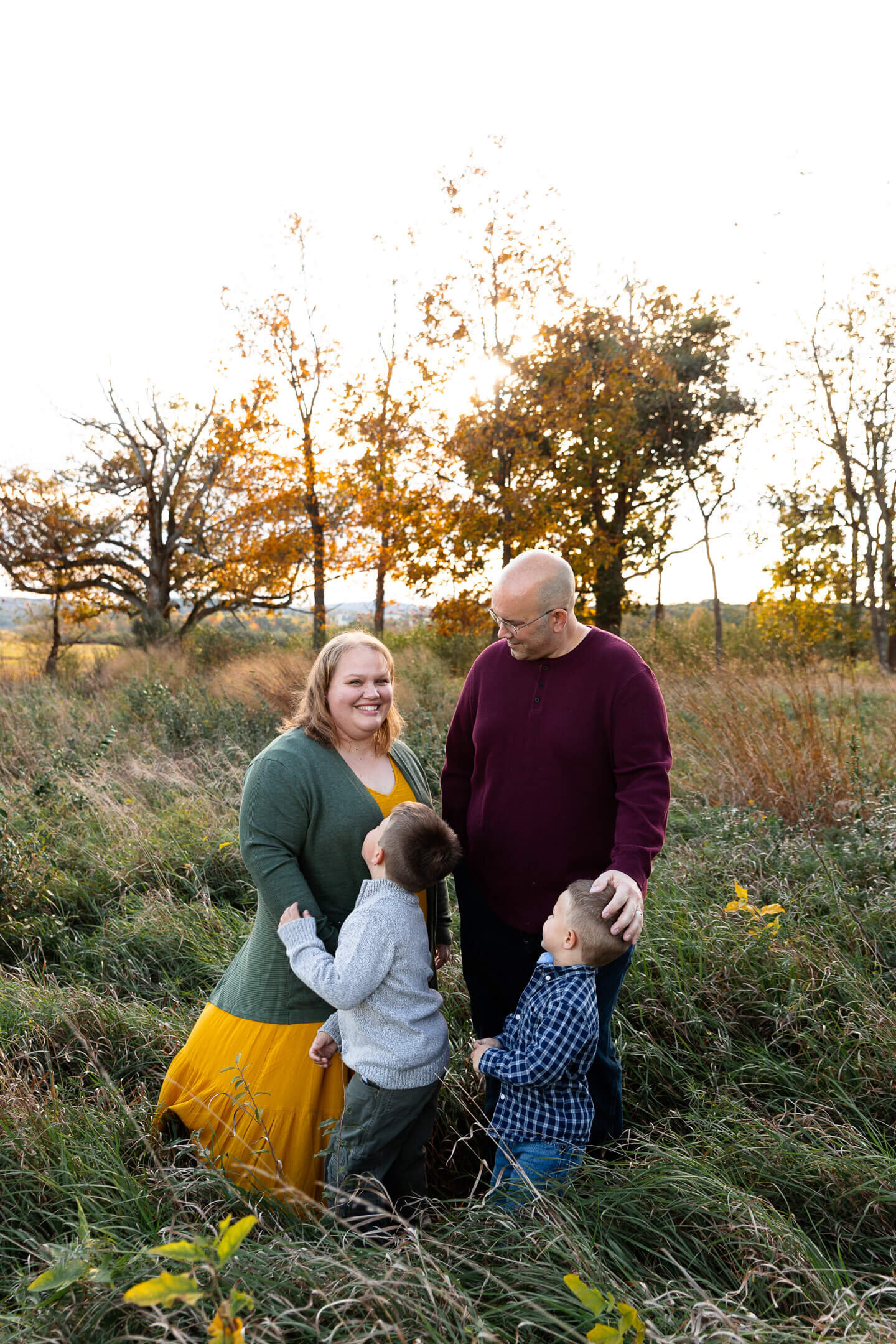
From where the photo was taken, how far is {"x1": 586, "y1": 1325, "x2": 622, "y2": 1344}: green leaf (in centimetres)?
140

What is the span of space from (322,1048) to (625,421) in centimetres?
1267

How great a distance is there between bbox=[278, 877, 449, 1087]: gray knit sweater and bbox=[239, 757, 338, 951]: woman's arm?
0.41 feet

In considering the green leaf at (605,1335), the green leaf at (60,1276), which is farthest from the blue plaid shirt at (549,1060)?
the green leaf at (60,1276)

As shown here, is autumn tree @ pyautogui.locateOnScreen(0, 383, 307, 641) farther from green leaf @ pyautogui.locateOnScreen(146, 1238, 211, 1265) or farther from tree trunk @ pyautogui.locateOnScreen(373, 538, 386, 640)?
green leaf @ pyautogui.locateOnScreen(146, 1238, 211, 1265)

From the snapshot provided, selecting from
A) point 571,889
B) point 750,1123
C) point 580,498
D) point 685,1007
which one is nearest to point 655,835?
point 571,889

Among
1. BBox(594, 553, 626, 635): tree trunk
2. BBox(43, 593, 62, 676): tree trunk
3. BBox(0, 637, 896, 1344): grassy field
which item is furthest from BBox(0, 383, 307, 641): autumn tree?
BBox(0, 637, 896, 1344): grassy field

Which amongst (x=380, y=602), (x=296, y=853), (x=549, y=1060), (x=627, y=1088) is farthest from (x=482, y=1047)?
(x=380, y=602)

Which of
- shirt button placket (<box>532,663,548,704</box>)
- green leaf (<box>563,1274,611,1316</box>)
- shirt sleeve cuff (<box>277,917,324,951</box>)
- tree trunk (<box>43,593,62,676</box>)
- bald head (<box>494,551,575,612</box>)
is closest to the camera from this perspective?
green leaf (<box>563,1274,611,1316</box>)

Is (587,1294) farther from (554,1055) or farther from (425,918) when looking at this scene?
(425,918)

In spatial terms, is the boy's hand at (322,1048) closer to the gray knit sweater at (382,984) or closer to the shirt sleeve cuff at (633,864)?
the gray knit sweater at (382,984)

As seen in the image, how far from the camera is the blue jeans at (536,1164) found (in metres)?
2.17

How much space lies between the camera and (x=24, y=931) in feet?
13.8

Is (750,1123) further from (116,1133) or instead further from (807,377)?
(807,377)

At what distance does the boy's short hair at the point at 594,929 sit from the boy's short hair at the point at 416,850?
1.16 ft
